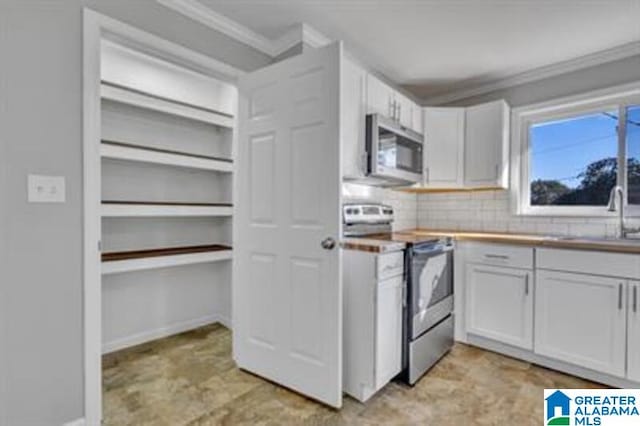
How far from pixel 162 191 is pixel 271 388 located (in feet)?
6.44

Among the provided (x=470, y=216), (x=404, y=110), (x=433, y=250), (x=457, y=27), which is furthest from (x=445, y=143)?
(x=433, y=250)

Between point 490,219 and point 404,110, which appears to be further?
point 490,219

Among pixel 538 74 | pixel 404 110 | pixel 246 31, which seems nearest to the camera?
pixel 246 31

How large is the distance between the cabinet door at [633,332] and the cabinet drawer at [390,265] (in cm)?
141

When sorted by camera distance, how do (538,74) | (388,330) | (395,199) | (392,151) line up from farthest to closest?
(395,199) < (538,74) < (392,151) < (388,330)

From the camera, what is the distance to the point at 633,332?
2.07 metres

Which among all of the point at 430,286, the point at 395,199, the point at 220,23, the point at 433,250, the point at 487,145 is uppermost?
the point at 220,23

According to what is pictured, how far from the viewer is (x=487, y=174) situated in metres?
3.06

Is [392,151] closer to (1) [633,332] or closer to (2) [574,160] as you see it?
(2) [574,160]

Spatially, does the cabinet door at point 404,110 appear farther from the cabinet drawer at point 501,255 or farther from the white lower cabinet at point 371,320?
the white lower cabinet at point 371,320

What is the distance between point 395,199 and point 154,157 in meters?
2.22

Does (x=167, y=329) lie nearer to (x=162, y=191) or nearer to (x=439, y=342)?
(x=162, y=191)

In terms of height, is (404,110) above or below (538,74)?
below

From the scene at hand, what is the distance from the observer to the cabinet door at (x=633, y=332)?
2.05m
